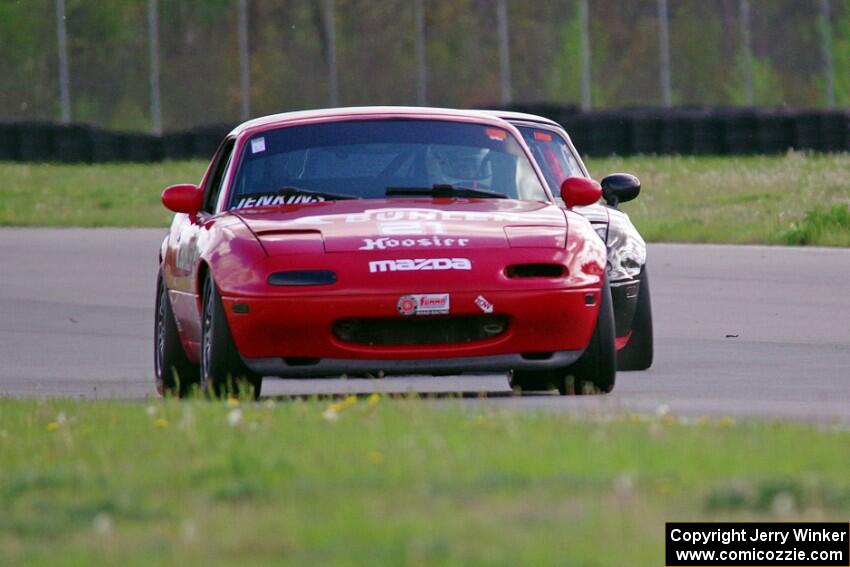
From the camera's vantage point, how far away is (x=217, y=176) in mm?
10648

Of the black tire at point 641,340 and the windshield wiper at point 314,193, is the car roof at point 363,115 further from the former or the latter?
the black tire at point 641,340

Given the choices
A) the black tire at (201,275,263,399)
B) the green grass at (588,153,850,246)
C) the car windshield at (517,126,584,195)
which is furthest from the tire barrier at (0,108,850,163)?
the black tire at (201,275,263,399)

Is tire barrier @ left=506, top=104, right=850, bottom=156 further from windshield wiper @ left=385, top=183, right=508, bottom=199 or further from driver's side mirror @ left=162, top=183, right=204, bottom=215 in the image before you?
windshield wiper @ left=385, top=183, right=508, bottom=199

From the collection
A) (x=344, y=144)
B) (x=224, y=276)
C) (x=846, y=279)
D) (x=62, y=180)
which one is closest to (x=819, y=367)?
(x=344, y=144)

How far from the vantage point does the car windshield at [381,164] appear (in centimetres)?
983

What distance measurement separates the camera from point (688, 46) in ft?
144

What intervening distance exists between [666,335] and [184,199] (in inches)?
154

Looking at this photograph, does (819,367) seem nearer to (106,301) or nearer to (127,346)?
(127,346)

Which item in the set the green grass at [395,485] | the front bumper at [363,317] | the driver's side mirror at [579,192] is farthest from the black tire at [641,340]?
the green grass at [395,485]

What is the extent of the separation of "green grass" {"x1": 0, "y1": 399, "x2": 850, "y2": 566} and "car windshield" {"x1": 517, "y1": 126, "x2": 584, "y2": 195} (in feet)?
15.5

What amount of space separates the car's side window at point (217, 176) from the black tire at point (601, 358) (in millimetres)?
2311

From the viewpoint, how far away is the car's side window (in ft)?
34.3

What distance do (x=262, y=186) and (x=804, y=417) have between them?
126 inches

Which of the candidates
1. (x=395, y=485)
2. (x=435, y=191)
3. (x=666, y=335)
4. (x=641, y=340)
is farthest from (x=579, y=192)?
(x=395, y=485)
